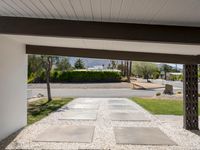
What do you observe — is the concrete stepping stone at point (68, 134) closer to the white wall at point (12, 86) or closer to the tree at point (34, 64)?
the white wall at point (12, 86)

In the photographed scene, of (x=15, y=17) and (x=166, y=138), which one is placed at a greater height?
(x=15, y=17)

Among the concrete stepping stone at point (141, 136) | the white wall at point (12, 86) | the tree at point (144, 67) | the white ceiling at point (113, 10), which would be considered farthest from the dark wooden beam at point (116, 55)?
the tree at point (144, 67)

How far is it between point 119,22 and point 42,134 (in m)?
5.20

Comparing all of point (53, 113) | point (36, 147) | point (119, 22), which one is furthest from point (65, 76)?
point (119, 22)

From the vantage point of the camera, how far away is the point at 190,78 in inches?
401

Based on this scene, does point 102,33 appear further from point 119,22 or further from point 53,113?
point 53,113

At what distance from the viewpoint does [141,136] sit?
880cm

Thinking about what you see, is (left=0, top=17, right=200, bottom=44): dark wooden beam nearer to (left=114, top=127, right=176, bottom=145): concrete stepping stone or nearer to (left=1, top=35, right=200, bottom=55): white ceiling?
(left=1, top=35, right=200, bottom=55): white ceiling

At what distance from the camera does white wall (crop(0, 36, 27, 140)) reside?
8.01 metres

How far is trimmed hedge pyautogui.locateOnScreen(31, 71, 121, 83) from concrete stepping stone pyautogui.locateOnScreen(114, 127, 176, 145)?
94.7 ft

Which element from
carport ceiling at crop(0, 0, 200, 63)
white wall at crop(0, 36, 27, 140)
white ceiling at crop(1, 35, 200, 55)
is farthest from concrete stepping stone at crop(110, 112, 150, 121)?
carport ceiling at crop(0, 0, 200, 63)

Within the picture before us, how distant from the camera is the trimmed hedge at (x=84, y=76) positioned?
125ft

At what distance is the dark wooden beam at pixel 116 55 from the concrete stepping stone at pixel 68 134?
8.65 feet

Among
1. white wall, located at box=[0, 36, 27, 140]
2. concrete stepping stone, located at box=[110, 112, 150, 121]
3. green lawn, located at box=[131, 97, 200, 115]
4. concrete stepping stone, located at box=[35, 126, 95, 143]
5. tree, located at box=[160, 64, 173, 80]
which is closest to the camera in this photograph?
white wall, located at box=[0, 36, 27, 140]
